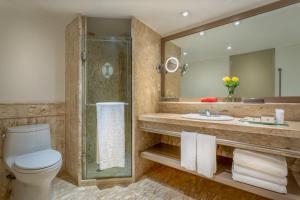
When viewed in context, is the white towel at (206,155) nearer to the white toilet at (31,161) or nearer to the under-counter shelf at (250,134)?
the under-counter shelf at (250,134)

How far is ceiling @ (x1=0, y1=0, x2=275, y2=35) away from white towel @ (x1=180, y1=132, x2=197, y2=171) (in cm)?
137

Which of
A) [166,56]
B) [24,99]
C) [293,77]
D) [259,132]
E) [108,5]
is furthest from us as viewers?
[166,56]

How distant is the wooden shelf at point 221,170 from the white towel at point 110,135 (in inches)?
12.7

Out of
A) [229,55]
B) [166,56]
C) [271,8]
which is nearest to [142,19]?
[166,56]

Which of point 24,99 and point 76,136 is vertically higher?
point 24,99

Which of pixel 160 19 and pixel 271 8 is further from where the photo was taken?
pixel 160 19

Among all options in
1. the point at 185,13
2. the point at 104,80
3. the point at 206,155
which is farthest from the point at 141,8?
the point at 206,155

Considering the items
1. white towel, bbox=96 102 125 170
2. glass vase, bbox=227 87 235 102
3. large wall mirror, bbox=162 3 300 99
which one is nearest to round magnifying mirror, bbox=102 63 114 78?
white towel, bbox=96 102 125 170

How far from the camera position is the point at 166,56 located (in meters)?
2.50

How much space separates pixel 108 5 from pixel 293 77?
207cm

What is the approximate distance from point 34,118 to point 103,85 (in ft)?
2.99

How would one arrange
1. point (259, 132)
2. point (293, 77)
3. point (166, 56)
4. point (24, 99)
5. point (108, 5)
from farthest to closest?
point (166, 56), point (24, 99), point (108, 5), point (293, 77), point (259, 132)

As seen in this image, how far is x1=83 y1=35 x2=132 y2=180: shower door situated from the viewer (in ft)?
6.51

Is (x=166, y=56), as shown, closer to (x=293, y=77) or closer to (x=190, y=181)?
(x=293, y=77)
